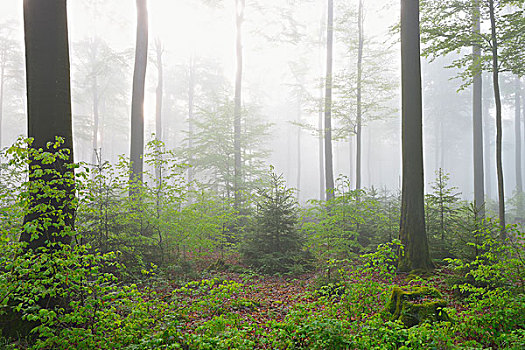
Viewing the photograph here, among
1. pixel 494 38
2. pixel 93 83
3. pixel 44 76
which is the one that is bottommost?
pixel 44 76

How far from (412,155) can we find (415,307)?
398cm

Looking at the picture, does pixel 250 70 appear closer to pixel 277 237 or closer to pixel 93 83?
pixel 93 83

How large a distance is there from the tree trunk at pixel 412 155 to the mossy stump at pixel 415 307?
7.61 feet

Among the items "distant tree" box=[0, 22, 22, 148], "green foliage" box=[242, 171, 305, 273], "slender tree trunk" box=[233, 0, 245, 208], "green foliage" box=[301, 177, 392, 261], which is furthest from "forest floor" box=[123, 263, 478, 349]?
"distant tree" box=[0, 22, 22, 148]

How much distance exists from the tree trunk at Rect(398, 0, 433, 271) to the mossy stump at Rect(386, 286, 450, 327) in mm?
2320

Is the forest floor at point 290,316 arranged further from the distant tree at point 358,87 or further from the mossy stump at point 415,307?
the distant tree at point 358,87

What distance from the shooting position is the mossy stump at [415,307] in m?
3.92

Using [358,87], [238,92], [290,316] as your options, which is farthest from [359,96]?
[290,316]

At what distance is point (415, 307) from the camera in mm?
4035

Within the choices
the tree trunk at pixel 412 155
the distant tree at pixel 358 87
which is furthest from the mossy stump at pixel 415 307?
the distant tree at pixel 358 87

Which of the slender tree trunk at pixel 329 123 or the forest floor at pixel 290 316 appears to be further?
the slender tree trunk at pixel 329 123

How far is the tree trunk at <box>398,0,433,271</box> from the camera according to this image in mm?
6754

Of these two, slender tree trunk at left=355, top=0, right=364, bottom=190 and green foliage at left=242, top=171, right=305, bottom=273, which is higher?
slender tree trunk at left=355, top=0, right=364, bottom=190

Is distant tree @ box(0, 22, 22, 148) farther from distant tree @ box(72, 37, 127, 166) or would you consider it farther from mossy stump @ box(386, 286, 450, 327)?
mossy stump @ box(386, 286, 450, 327)
